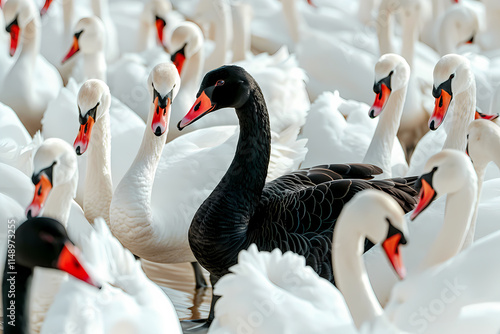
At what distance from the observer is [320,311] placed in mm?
3291

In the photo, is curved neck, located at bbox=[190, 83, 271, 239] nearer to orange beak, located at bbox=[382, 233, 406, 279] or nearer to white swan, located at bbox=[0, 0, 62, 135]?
orange beak, located at bbox=[382, 233, 406, 279]

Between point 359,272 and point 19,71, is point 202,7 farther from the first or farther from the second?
point 359,272

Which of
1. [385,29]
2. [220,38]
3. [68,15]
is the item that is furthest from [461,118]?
[68,15]

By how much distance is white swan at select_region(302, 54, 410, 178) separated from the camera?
5.40 metres

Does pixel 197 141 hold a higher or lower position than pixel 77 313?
higher

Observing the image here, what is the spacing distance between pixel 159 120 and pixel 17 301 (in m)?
1.76

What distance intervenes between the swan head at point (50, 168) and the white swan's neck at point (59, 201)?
19 millimetres

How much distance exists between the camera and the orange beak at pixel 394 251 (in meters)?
3.51

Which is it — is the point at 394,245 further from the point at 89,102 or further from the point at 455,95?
the point at 89,102

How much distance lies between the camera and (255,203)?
175 inches

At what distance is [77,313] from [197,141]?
228cm

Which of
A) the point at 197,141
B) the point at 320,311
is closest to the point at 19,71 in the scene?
the point at 197,141

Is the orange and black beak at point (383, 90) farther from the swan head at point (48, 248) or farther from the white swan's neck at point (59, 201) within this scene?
the swan head at point (48, 248)

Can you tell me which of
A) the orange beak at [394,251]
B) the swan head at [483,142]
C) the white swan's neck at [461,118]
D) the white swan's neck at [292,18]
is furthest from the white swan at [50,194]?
the white swan's neck at [292,18]
